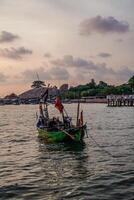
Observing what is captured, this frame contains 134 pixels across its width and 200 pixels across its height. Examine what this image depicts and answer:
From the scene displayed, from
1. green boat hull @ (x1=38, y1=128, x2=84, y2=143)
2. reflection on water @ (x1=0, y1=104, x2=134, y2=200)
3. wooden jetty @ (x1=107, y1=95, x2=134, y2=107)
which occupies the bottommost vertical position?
reflection on water @ (x1=0, y1=104, x2=134, y2=200)

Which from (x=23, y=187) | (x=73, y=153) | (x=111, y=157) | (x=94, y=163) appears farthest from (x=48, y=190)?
(x=73, y=153)

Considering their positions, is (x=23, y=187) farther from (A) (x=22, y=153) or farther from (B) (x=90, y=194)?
(A) (x=22, y=153)

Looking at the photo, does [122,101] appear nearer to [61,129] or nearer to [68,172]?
[61,129]

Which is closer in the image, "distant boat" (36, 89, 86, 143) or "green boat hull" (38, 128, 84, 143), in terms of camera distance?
"distant boat" (36, 89, 86, 143)

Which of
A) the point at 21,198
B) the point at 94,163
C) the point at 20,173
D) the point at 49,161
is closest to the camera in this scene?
the point at 21,198

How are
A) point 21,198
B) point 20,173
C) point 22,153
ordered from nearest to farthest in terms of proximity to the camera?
point 21,198, point 20,173, point 22,153

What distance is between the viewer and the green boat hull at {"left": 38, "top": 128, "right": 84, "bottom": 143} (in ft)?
142

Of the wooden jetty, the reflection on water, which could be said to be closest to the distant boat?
the reflection on water

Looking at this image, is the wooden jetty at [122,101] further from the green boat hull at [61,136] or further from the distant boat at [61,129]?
the green boat hull at [61,136]

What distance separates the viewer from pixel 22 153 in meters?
40.9

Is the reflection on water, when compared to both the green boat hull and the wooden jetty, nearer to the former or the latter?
the green boat hull

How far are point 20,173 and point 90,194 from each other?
25.0ft

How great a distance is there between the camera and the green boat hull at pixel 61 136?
43188mm

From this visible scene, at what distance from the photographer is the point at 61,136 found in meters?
44.7
